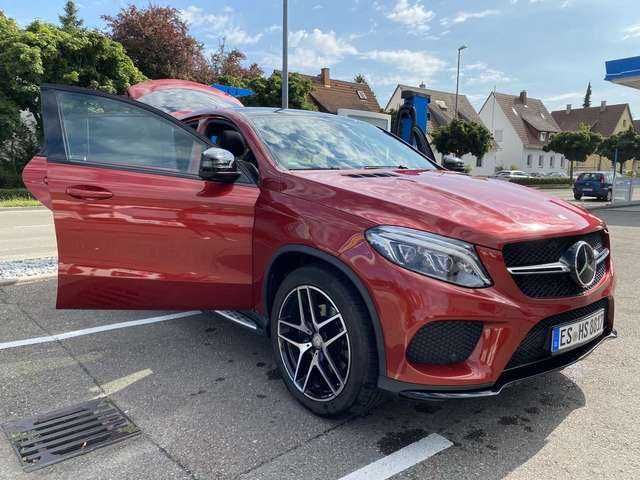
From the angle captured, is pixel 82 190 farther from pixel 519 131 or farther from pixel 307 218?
pixel 519 131

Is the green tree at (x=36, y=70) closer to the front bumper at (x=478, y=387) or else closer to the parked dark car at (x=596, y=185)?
the front bumper at (x=478, y=387)

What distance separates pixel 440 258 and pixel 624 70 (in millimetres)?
19879

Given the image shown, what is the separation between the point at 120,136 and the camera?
3.39 meters

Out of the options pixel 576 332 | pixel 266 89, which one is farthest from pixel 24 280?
pixel 266 89

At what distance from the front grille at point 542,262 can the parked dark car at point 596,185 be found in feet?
75.9

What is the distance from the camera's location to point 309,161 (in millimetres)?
3293

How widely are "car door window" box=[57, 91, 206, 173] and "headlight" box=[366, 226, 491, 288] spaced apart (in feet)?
5.26

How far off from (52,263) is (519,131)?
53728 millimetres

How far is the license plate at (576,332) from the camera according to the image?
247cm

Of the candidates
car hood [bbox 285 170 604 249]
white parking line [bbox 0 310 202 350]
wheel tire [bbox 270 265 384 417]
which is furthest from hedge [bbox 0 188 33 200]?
wheel tire [bbox 270 265 384 417]

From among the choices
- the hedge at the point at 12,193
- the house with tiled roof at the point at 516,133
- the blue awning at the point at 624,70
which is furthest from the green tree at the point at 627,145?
the hedge at the point at 12,193

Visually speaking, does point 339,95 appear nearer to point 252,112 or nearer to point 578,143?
point 578,143

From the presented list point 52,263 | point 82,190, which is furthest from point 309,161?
point 52,263

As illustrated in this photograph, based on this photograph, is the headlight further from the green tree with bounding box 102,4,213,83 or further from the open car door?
Result: the green tree with bounding box 102,4,213,83
